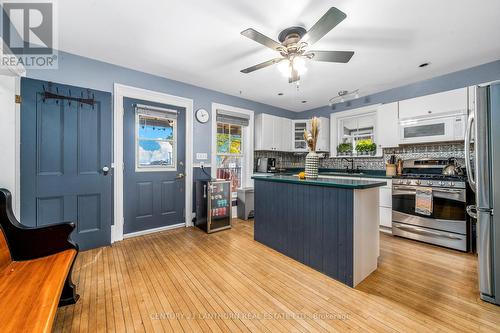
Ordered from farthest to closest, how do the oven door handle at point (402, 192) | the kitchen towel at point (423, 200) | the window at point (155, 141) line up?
1. the window at point (155, 141)
2. the oven door handle at point (402, 192)
3. the kitchen towel at point (423, 200)

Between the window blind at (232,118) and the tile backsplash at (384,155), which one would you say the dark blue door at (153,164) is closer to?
the window blind at (232,118)

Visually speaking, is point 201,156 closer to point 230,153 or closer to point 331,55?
point 230,153

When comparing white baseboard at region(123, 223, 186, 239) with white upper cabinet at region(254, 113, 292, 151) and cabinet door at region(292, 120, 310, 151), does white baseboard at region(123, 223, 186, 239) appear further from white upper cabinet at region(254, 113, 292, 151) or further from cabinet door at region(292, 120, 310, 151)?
cabinet door at region(292, 120, 310, 151)

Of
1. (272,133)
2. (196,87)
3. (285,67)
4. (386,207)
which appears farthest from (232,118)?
(386,207)

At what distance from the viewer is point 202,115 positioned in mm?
3873

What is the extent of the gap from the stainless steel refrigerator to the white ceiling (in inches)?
37.0

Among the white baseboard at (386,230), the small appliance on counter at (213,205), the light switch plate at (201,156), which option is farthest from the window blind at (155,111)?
the white baseboard at (386,230)

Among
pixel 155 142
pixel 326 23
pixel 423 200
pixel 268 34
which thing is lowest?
pixel 423 200

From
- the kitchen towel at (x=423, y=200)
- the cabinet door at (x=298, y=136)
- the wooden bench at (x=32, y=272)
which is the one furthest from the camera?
the cabinet door at (x=298, y=136)

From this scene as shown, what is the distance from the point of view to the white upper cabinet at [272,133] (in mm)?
4660

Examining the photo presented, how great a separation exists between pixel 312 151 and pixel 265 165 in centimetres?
226

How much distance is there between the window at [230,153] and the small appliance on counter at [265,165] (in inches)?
18.2

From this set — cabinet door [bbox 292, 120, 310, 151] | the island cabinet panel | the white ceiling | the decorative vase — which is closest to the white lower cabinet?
the decorative vase

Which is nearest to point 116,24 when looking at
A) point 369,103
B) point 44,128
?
point 44,128
